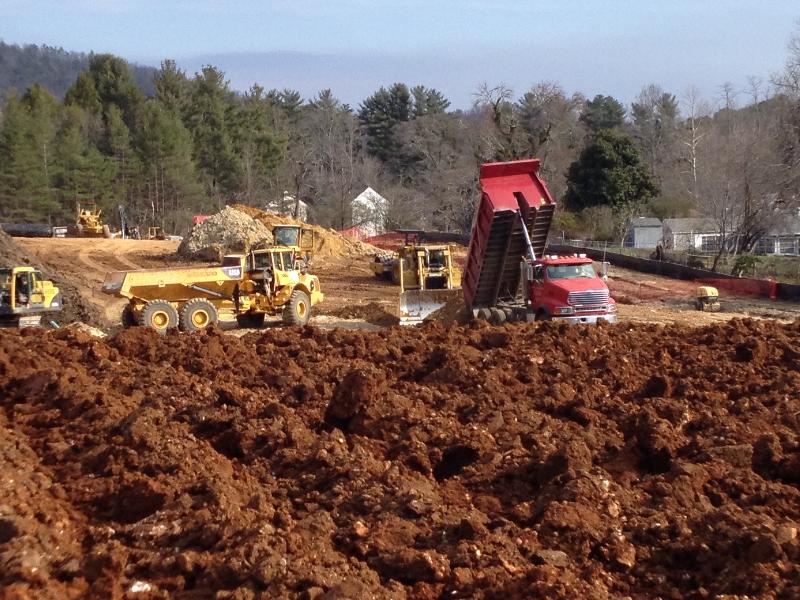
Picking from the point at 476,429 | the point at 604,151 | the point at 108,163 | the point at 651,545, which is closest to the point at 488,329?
the point at 476,429

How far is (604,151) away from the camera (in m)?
51.1

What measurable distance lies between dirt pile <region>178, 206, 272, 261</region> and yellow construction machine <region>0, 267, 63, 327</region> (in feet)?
68.2

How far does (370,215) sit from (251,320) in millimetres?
45729

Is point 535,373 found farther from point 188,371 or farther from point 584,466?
point 188,371

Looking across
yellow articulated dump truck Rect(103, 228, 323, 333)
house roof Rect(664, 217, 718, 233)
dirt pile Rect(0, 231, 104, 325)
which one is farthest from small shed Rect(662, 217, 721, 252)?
dirt pile Rect(0, 231, 104, 325)

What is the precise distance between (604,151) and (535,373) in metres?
43.1

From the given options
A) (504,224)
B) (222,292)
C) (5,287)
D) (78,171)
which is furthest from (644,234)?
(5,287)

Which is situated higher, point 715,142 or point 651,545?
point 715,142

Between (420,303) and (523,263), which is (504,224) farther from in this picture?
(420,303)

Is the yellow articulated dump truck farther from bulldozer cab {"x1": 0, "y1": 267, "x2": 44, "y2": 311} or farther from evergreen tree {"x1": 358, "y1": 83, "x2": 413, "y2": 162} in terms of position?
evergreen tree {"x1": 358, "y1": 83, "x2": 413, "y2": 162}

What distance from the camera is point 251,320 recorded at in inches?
912

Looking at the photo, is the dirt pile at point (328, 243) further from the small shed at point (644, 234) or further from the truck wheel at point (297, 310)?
the truck wheel at point (297, 310)

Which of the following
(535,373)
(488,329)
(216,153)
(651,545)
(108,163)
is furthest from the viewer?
(216,153)

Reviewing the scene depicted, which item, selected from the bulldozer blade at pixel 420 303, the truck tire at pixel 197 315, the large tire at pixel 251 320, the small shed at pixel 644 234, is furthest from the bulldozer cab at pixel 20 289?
the small shed at pixel 644 234
